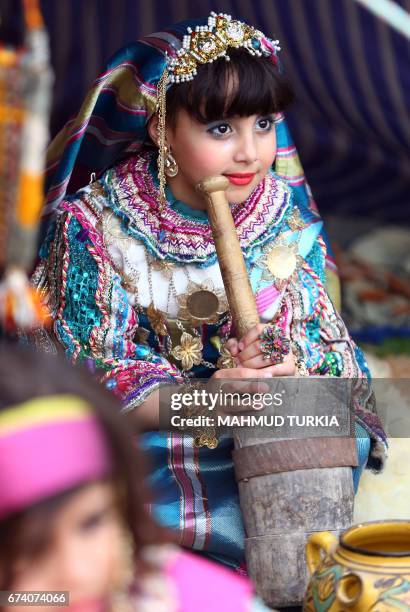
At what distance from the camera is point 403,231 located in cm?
570

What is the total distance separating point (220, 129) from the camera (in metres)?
2.93

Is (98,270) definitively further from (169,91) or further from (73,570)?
(73,570)

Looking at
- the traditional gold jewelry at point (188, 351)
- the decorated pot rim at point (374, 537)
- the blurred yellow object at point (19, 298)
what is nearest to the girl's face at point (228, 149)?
the traditional gold jewelry at point (188, 351)

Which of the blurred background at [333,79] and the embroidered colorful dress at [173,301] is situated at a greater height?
the blurred background at [333,79]

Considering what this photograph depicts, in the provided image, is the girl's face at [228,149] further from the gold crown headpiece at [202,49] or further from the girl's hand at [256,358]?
the girl's hand at [256,358]

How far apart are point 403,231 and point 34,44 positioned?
4517 millimetres

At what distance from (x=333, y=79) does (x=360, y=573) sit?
2892 millimetres

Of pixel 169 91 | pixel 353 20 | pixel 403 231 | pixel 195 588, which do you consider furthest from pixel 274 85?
Answer: pixel 403 231

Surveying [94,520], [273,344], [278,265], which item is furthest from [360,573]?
[278,265]

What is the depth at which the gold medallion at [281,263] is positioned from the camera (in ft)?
10.0

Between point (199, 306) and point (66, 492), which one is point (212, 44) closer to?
point (199, 306)

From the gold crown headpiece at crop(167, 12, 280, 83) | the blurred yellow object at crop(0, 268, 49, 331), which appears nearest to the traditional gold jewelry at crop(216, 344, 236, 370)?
the gold crown headpiece at crop(167, 12, 280, 83)

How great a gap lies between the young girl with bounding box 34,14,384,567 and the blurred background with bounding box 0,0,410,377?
1092 mm

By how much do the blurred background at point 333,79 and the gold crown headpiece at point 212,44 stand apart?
3.29 ft
